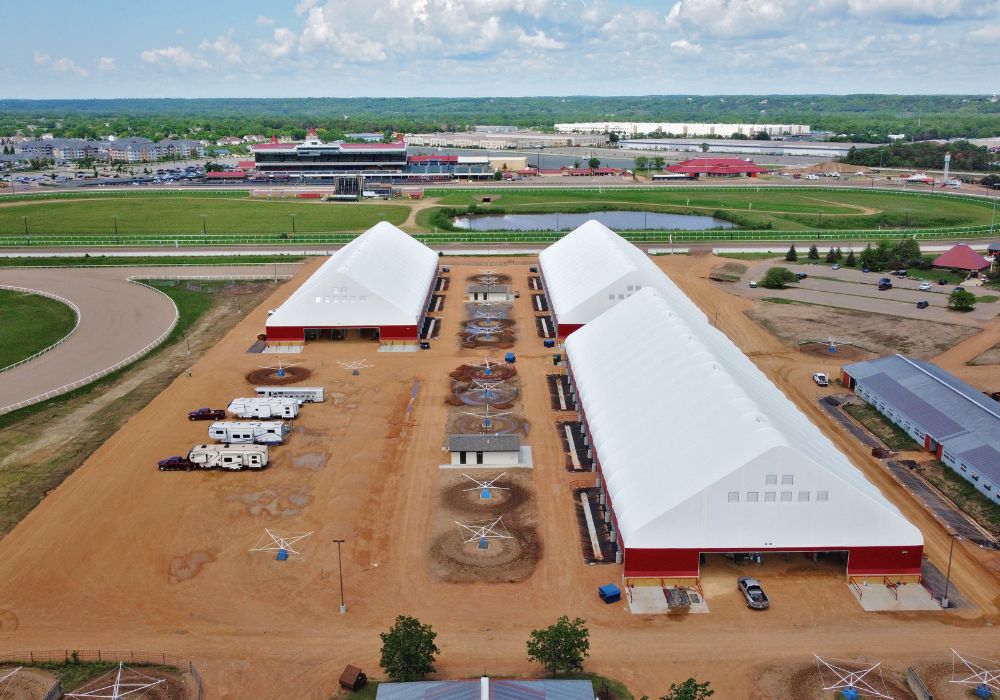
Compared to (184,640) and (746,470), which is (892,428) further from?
(184,640)

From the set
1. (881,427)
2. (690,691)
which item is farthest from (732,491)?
(881,427)

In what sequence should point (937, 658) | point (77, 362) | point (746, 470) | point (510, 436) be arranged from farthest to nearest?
point (77, 362) < point (510, 436) < point (746, 470) < point (937, 658)

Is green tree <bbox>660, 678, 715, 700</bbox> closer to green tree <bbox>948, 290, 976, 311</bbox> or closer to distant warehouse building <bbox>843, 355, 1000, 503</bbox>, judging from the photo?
distant warehouse building <bbox>843, 355, 1000, 503</bbox>

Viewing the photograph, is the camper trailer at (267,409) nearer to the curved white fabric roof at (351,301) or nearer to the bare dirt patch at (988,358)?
the curved white fabric roof at (351,301)

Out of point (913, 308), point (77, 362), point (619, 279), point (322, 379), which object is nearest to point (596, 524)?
point (322, 379)

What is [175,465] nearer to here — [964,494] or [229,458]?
[229,458]

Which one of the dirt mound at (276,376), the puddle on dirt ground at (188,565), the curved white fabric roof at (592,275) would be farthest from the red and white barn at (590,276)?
the puddle on dirt ground at (188,565)

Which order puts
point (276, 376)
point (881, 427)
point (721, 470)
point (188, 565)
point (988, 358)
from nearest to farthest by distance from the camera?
point (721, 470), point (188, 565), point (881, 427), point (276, 376), point (988, 358)

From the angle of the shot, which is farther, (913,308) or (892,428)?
(913,308)
